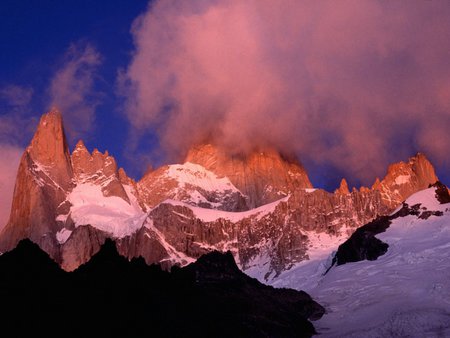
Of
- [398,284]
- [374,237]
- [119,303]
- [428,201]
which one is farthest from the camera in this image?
[428,201]

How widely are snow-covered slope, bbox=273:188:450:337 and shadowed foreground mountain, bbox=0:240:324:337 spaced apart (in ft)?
26.4

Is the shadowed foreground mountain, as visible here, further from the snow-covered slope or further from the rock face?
the rock face

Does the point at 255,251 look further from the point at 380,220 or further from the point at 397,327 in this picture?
the point at 397,327

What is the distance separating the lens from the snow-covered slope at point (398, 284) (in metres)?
71.6

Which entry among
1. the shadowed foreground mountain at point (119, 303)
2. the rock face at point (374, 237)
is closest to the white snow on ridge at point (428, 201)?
the rock face at point (374, 237)

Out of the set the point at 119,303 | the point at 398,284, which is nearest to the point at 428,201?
the point at 398,284

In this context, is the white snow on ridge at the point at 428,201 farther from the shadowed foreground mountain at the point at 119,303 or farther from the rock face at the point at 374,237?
the shadowed foreground mountain at the point at 119,303

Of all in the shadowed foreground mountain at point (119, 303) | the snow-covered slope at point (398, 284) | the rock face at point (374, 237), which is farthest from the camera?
the rock face at point (374, 237)

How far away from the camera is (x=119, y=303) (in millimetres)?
50906

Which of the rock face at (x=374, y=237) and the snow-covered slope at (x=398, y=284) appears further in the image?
the rock face at (x=374, y=237)

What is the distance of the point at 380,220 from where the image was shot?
463 feet

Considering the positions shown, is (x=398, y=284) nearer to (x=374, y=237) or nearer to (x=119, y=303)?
(x=374, y=237)

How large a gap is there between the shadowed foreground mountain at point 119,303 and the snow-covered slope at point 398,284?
806cm

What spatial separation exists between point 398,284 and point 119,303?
54.9 meters
